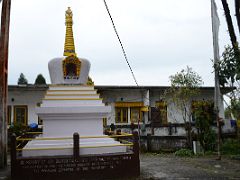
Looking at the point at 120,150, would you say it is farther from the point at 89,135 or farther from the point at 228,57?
the point at 228,57

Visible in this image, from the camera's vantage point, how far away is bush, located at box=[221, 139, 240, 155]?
16.7 metres

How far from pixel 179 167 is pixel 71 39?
6823 millimetres

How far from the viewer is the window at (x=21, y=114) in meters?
23.3

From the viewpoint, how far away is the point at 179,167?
1226cm

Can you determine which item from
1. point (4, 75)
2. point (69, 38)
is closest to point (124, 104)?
point (69, 38)

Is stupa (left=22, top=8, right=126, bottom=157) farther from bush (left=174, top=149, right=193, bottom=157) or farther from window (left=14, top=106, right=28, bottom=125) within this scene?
window (left=14, top=106, right=28, bottom=125)

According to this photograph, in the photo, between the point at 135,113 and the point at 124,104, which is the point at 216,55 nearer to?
the point at 124,104

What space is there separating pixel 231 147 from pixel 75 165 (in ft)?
35.5

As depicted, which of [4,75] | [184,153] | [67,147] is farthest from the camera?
[184,153]

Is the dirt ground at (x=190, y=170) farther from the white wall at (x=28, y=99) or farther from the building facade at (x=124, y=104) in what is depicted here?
the white wall at (x=28, y=99)

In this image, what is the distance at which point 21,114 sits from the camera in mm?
23484

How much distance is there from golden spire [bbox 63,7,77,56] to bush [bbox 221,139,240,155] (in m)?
10.2

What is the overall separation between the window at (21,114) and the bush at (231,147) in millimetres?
14460

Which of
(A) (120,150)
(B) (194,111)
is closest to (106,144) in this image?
(A) (120,150)
